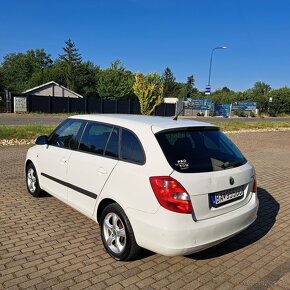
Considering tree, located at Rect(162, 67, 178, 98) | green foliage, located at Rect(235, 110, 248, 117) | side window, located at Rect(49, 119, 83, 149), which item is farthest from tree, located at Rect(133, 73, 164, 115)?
tree, located at Rect(162, 67, 178, 98)

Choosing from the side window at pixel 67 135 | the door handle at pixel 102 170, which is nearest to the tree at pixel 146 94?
the side window at pixel 67 135

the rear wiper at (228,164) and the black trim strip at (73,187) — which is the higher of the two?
the rear wiper at (228,164)

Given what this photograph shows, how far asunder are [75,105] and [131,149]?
36771mm

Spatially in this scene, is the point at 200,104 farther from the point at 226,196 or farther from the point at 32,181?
the point at 226,196

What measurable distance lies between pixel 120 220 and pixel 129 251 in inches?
13.4

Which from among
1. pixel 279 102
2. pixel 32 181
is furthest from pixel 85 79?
pixel 32 181

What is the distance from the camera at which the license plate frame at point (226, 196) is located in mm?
3355

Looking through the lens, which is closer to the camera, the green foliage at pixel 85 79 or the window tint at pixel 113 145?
the window tint at pixel 113 145

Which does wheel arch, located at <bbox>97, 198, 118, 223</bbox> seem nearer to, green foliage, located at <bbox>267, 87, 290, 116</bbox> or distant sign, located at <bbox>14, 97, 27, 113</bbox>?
distant sign, located at <bbox>14, 97, 27, 113</bbox>

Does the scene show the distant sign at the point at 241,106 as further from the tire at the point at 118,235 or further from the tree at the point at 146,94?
the tire at the point at 118,235

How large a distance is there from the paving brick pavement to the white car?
32cm

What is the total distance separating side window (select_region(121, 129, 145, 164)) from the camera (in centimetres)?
342

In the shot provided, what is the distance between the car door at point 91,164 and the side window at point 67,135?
0.22 metres

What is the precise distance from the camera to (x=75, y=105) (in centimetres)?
Result: 3906
